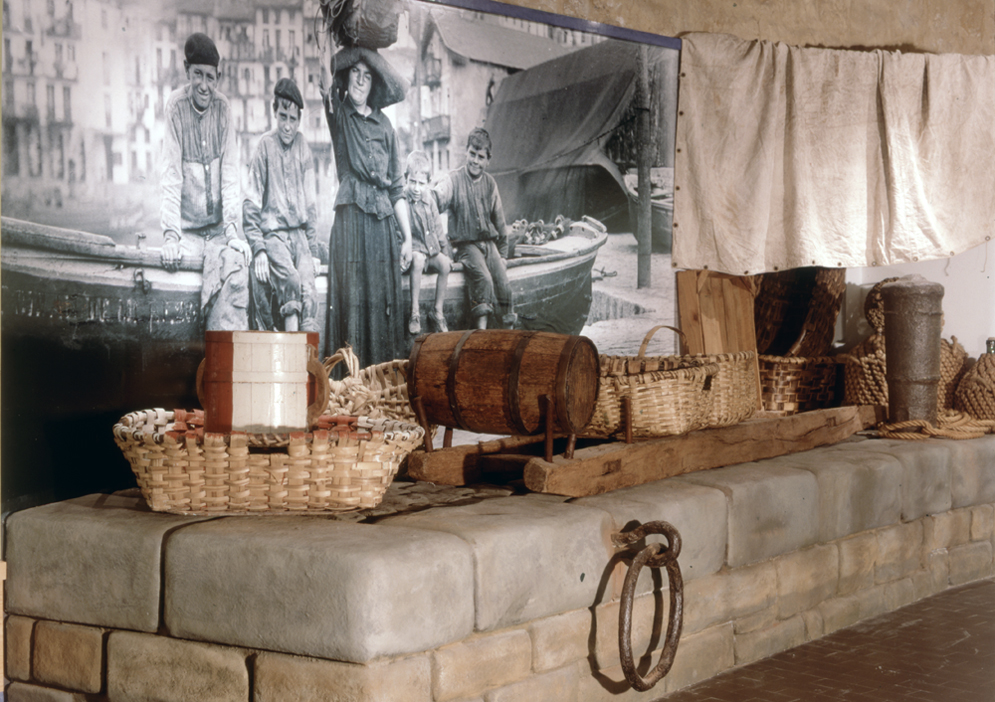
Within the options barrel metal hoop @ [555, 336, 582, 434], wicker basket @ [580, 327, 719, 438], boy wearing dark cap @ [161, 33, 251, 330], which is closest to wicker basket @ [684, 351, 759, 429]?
wicker basket @ [580, 327, 719, 438]

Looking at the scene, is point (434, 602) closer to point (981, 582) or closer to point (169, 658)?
point (169, 658)

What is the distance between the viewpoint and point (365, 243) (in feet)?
14.9

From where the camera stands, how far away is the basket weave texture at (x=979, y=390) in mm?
5742

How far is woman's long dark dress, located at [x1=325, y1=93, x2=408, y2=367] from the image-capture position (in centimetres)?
446

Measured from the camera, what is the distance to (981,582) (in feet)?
17.0

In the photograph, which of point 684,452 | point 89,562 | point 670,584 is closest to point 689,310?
point 684,452

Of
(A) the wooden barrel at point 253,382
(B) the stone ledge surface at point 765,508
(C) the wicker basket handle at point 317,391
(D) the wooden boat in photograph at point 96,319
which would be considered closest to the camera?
(A) the wooden barrel at point 253,382

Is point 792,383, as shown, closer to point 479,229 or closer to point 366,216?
point 479,229

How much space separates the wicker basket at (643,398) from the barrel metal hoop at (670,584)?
2.26 feet

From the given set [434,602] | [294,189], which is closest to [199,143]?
[294,189]

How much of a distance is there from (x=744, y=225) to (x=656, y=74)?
0.97 m

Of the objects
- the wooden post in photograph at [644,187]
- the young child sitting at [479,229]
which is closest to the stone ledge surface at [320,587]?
the young child sitting at [479,229]

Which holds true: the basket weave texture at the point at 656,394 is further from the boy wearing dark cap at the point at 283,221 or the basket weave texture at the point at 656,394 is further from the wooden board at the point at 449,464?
the boy wearing dark cap at the point at 283,221

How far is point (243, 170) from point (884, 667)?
10.7 ft
